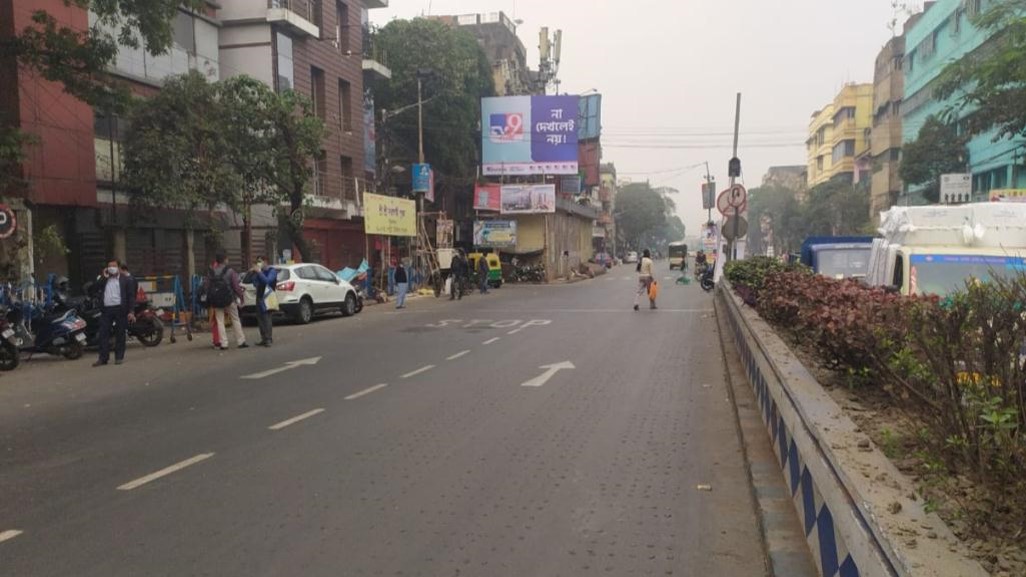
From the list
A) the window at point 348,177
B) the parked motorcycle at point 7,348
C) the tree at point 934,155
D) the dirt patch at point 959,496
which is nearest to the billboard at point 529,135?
the window at point 348,177

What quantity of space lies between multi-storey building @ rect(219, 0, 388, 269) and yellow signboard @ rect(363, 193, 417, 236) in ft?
6.15

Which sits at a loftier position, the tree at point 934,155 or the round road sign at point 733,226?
the tree at point 934,155

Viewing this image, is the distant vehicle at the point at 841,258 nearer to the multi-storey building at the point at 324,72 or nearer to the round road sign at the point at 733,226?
the round road sign at the point at 733,226

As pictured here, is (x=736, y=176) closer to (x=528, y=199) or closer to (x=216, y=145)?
(x=216, y=145)

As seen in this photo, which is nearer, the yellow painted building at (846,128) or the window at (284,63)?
the window at (284,63)

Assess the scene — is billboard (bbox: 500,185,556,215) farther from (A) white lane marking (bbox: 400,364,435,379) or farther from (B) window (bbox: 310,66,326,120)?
(A) white lane marking (bbox: 400,364,435,379)

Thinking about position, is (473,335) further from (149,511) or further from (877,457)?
(877,457)

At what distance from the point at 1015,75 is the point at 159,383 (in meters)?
16.7

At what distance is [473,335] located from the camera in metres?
15.4

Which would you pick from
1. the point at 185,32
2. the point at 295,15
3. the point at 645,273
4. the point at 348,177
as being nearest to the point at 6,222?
the point at 185,32

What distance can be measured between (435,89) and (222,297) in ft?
93.2

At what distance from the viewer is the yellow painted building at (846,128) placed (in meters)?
76.6

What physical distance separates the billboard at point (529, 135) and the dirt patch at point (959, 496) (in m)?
40.1

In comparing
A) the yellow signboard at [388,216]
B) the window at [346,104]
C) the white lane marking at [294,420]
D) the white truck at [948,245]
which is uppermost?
the window at [346,104]
